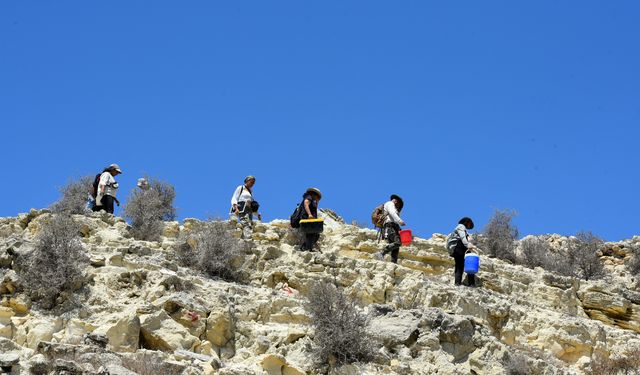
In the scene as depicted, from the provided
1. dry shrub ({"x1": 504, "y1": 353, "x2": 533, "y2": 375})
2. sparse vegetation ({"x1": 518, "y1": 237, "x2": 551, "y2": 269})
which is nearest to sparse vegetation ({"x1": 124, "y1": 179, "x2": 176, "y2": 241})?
dry shrub ({"x1": 504, "y1": 353, "x2": 533, "y2": 375})

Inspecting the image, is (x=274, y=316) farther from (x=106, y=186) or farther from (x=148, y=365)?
(x=106, y=186)

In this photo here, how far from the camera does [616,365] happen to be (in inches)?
562

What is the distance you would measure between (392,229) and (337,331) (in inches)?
217

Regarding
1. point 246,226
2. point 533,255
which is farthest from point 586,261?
point 246,226

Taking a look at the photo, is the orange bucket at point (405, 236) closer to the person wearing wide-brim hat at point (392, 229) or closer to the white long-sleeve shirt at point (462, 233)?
the person wearing wide-brim hat at point (392, 229)

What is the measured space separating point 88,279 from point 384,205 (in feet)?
22.2

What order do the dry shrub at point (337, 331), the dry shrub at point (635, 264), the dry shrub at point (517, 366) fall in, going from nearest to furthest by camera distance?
the dry shrub at point (337, 331)
the dry shrub at point (517, 366)
the dry shrub at point (635, 264)

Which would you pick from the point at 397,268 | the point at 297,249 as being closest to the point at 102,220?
the point at 297,249

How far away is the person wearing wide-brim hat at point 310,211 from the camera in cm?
1670

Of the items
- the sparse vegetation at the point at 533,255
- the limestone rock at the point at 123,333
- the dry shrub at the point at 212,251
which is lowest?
the limestone rock at the point at 123,333

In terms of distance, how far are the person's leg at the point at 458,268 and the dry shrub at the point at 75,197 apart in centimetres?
677

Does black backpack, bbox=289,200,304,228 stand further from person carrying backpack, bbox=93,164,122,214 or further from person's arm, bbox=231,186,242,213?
person carrying backpack, bbox=93,164,122,214

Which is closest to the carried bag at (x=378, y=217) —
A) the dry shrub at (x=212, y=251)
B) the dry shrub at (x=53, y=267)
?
the dry shrub at (x=212, y=251)

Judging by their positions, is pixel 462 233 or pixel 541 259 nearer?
pixel 462 233
